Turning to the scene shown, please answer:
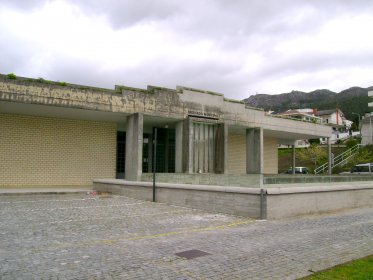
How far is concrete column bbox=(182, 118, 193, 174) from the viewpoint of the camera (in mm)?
22047

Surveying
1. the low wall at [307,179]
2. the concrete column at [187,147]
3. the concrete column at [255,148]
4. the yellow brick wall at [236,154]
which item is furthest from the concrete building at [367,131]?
the low wall at [307,179]


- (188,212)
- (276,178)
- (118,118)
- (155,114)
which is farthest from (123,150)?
(276,178)

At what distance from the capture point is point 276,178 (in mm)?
11344

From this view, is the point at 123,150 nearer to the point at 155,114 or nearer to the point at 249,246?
the point at 155,114

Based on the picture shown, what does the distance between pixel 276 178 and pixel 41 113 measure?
561 inches

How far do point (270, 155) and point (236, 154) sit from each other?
5603 millimetres

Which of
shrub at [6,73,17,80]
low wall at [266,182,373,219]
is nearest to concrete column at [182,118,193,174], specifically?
low wall at [266,182,373,219]

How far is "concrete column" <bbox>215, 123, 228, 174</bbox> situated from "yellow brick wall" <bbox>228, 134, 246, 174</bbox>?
571 cm

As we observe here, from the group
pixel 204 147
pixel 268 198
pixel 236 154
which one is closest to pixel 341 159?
pixel 236 154

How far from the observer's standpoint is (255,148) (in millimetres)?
27016

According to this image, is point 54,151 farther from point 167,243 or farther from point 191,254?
point 191,254

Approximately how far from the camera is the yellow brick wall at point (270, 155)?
3381 centimetres

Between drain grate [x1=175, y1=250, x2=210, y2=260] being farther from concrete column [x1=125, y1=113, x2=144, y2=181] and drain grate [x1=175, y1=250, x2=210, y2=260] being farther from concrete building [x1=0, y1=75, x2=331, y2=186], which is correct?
concrete column [x1=125, y1=113, x2=144, y2=181]

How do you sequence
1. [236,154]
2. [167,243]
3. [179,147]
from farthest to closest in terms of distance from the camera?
[236,154] → [179,147] → [167,243]
